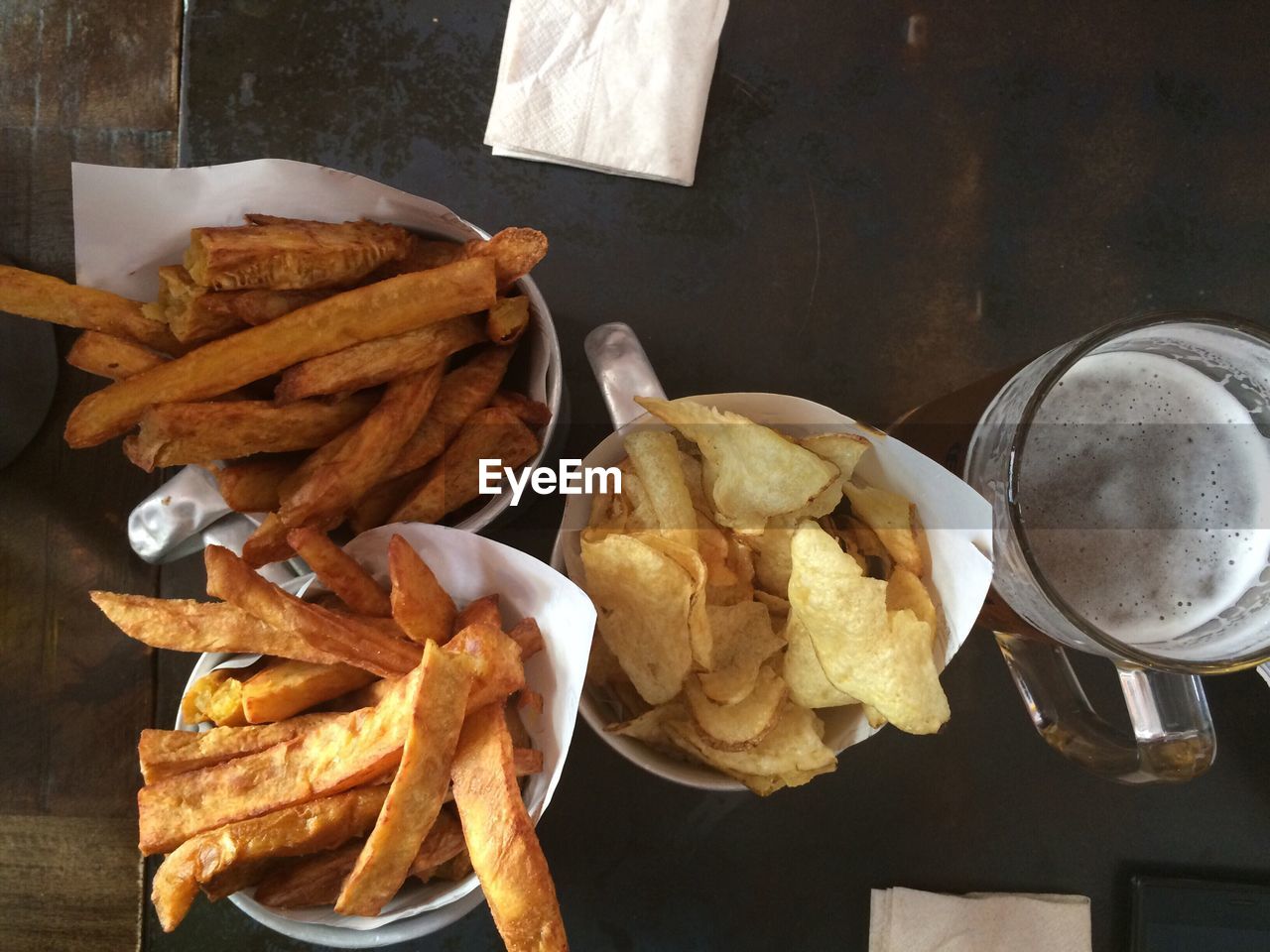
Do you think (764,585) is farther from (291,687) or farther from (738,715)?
(291,687)

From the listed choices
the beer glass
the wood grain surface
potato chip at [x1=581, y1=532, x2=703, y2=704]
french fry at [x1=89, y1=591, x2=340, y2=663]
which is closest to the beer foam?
the beer glass

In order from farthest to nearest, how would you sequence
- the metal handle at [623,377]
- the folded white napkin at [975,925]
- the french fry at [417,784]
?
1. the folded white napkin at [975,925]
2. the metal handle at [623,377]
3. the french fry at [417,784]

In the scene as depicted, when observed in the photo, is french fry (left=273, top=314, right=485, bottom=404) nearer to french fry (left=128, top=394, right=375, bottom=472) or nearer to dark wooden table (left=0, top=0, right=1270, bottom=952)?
french fry (left=128, top=394, right=375, bottom=472)

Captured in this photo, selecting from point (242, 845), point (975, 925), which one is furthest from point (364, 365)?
point (975, 925)

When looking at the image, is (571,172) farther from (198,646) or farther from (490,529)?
(198,646)

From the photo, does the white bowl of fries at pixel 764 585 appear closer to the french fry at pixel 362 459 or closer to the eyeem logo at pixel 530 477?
the eyeem logo at pixel 530 477

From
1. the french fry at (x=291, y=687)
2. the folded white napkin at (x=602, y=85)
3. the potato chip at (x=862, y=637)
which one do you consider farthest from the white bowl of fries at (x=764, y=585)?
the folded white napkin at (x=602, y=85)

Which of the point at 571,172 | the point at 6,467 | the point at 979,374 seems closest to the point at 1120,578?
the point at 979,374
